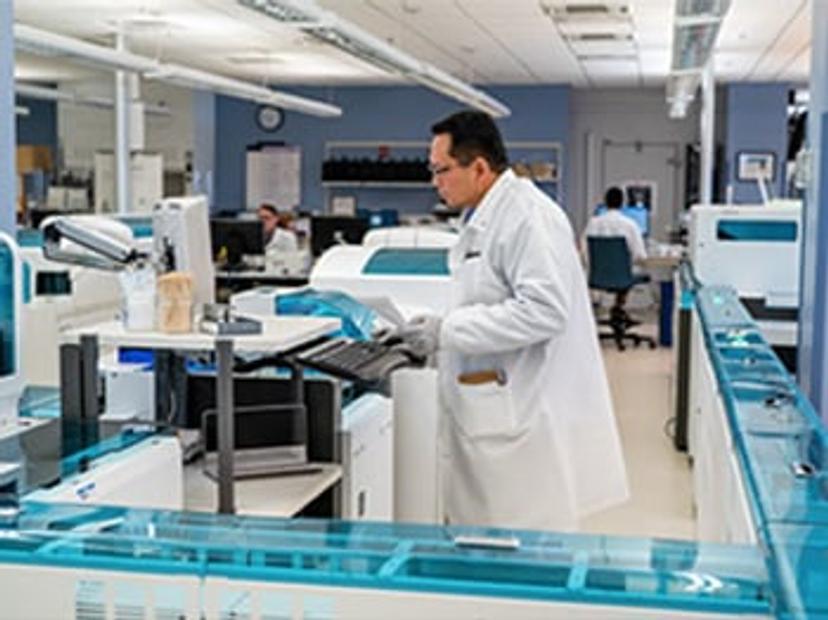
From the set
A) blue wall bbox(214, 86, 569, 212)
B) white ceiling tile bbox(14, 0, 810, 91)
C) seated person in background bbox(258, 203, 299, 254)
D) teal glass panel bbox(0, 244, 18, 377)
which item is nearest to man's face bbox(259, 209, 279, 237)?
seated person in background bbox(258, 203, 299, 254)

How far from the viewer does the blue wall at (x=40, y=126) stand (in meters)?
15.8

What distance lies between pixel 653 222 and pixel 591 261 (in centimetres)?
470

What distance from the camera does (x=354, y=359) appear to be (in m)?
2.88

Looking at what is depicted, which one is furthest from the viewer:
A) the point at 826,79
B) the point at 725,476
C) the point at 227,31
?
the point at 227,31

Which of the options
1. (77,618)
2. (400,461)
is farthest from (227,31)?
(77,618)

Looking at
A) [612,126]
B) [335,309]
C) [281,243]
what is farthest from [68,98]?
[335,309]

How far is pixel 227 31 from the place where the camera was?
9812mm

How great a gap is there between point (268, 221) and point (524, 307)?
724cm

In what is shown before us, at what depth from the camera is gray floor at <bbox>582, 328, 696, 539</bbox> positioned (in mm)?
4996

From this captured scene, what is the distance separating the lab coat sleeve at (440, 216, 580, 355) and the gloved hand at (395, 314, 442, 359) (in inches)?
6.8

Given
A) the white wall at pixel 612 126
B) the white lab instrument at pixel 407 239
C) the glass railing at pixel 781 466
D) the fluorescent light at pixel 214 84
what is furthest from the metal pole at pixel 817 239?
the white wall at pixel 612 126

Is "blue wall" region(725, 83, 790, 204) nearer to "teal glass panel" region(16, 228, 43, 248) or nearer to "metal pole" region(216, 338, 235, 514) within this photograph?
"teal glass panel" region(16, 228, 43, 248)

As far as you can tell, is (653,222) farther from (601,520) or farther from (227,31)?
(601,520)

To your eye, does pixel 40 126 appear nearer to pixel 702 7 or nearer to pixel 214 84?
pixel 214 84
